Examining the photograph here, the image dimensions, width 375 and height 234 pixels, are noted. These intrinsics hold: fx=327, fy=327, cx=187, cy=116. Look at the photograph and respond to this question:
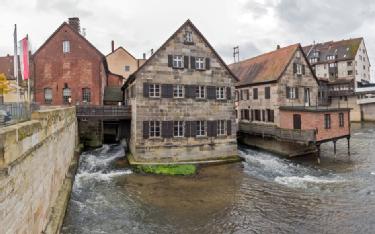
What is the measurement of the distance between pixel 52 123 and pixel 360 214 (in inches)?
606

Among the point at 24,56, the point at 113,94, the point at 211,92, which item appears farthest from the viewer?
the point at 113,94

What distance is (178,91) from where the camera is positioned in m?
28.0

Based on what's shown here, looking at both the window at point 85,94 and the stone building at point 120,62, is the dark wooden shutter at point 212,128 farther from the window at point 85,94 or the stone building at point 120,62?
the stone building at point 120,62

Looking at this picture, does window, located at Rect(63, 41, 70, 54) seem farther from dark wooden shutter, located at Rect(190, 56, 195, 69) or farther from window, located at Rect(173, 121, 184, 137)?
window, located at Rect(173, 121, 184, 137)

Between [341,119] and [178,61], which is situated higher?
[178,61]

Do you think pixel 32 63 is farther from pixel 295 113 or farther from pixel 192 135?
pixel 295 113

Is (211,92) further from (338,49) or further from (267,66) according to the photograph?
(338,49)

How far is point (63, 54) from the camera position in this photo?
35.5m

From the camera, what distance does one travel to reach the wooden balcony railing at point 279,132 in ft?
95.7

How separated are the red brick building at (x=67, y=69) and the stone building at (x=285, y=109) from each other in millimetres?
17971

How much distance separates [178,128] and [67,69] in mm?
15736

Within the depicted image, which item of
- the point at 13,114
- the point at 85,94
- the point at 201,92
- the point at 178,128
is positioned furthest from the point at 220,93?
the point at 13,114

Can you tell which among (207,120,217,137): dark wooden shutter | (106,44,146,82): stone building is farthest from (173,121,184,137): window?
(106,44,146,82): stone building

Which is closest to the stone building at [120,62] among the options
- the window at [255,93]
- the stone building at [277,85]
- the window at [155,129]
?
the stone building at [277,85]
